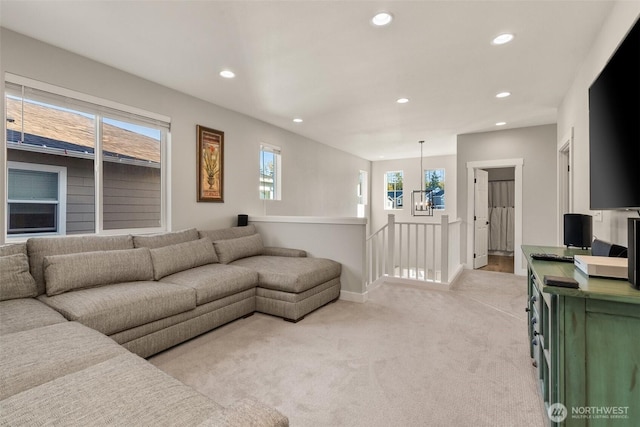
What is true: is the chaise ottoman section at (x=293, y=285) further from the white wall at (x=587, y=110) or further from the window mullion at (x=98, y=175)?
the white wall at (x=587, y=110)

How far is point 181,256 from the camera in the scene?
3039 mm

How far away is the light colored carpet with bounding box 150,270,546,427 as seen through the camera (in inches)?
66.0

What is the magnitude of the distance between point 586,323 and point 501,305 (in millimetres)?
2888

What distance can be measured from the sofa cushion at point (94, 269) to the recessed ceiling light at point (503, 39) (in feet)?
11.8

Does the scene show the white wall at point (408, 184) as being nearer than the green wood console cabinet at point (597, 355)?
No

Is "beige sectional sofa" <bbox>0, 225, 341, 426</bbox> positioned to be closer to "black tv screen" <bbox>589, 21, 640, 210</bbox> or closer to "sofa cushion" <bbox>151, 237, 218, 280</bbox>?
"sofa cushion" <bbox>151, 237, 218, 280</bbox>

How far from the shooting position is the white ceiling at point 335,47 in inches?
84.3

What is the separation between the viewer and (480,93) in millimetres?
3664

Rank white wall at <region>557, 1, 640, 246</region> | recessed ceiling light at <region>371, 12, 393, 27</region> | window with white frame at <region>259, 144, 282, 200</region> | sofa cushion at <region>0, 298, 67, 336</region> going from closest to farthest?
1. sofa cushion at <region>0, 298, 67, 336</region>
2. white wall at <region>557, 1, 640, 246</region>
3. recessed ceiling light at <region>371, 12, 393, 27</region>
4. window with white frame at <region>259, 144, 282, 200</region>

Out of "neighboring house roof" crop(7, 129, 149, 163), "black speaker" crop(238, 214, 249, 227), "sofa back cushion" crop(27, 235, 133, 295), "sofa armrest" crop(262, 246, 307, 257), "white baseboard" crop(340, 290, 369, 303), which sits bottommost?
"white baseboard" crop(340, 290, 369, 303)

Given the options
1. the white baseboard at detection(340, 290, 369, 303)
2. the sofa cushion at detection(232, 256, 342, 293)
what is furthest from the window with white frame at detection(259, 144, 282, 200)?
the white baseboard at detection(340, 290, 369, 303)

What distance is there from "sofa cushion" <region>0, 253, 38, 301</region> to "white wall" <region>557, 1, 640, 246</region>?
408 centimetres

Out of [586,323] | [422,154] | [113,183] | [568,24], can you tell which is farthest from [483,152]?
[113,183]

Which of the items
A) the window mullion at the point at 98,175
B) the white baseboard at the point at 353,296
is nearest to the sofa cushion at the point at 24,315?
the window mullion at the point at 98,175
